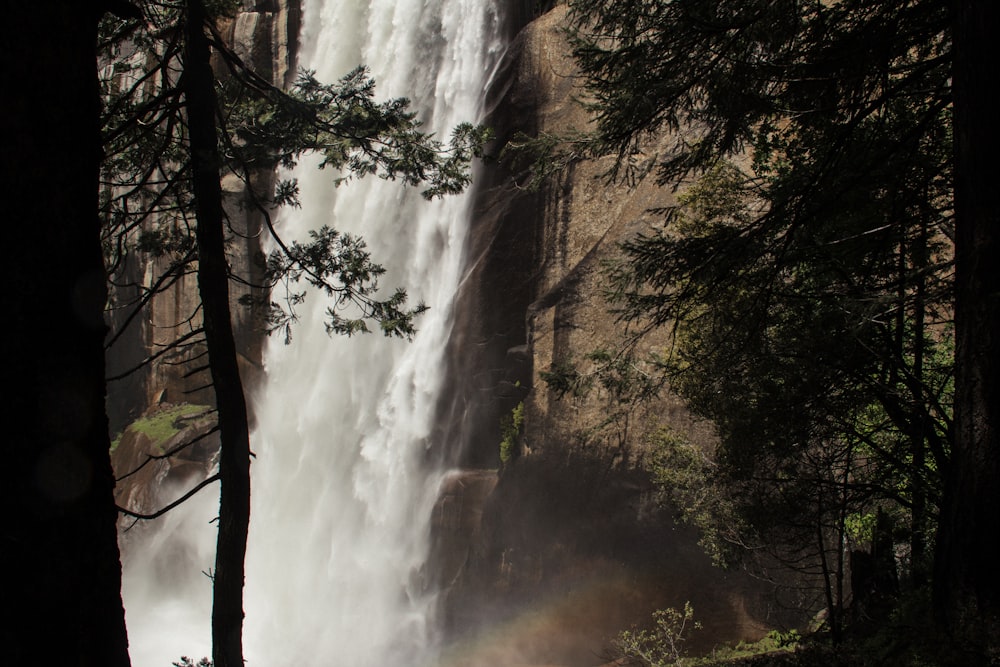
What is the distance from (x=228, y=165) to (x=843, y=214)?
6.07 m

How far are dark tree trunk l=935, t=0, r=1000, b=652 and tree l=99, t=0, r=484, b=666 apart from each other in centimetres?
488

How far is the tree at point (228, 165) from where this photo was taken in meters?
5.84

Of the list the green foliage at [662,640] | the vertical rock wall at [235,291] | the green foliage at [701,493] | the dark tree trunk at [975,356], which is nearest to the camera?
the dark tree trunk at [975,356]

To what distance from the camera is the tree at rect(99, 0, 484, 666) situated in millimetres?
5844

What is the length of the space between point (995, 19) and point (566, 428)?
11.5 metres

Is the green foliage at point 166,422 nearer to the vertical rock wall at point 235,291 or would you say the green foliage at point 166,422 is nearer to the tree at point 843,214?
the vertical rock wall at point 235,291

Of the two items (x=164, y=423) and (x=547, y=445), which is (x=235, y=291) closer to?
(x=164, y=423)

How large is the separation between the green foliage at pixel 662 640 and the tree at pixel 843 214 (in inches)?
156

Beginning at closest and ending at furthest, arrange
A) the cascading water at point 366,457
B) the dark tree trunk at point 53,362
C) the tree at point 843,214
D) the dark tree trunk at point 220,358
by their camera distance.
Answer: the dark tree trunk at point 53,362 < the tree at point 843,214 < the dark tree trunk at point 220,358 < the cascading water at point 366,457

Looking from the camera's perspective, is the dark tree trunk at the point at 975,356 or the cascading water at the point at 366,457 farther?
the cascading water at the point at 366,457

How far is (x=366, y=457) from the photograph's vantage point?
733 inches

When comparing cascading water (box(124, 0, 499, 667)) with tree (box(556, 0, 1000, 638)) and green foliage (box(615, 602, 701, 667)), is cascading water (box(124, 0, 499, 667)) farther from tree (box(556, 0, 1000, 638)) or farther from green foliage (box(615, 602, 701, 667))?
tree (box(556, 0, 1000, 638))

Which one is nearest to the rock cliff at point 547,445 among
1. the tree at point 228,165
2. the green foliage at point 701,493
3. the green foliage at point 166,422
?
the green foliage at point 701,493

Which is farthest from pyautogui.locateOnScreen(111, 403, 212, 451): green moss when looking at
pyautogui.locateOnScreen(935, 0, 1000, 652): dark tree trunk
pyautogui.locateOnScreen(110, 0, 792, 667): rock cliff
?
pyautogui.locateOnScreen(935, 0, 1000, 652): dark tree trunk
